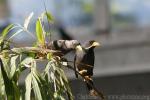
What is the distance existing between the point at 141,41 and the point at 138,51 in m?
0.16

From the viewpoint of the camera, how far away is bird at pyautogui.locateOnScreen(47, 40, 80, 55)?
5.74 feet

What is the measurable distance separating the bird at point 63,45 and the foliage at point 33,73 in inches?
1.0

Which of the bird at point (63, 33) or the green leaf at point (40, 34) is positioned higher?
the green leaf at point (40, 34)

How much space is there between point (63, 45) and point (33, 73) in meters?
0.13

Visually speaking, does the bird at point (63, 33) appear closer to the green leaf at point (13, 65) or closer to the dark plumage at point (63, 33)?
the dark plumage at point (63, 33)

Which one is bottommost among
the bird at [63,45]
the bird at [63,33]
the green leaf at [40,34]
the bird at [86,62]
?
the bird at [63,33]

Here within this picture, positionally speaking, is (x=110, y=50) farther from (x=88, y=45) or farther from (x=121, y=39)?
(x=88, y=45)

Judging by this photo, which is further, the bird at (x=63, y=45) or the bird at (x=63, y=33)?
the bird at (x=63, y=33)

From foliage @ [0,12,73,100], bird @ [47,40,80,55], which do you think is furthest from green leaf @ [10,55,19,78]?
bird @ [47,40,80,55]

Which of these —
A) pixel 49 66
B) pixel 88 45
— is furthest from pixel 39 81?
pixel 88 45

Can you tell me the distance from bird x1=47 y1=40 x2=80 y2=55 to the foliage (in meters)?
0.03

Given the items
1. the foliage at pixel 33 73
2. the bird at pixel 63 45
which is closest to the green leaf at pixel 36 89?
the foliage at pixel 33 73

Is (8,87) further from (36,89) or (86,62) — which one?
(86,62)

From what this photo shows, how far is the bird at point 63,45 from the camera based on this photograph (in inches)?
68.9
